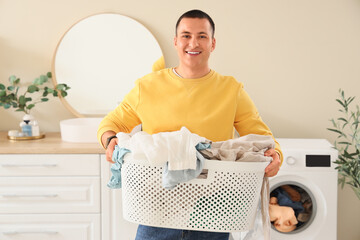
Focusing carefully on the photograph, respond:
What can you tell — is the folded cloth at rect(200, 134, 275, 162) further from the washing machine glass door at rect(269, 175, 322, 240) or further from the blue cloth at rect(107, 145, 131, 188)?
the washing machine glass door at rect(269, 175, 322, 240)

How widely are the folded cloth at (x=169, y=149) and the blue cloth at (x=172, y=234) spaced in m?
0.35

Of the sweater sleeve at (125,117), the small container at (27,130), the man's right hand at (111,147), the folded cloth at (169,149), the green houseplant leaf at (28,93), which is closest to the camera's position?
the folded cloth at (169,149)

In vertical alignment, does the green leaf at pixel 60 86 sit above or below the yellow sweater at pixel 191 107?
above

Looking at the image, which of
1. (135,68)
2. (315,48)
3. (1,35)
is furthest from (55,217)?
(315,48)

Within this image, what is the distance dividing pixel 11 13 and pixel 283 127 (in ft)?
6.60

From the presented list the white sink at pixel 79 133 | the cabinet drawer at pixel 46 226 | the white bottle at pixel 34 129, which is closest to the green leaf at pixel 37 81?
the white bottle at pixel 34 129

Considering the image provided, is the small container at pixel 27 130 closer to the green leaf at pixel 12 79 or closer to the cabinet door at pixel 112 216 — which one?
the green leaf at pixel 12 79

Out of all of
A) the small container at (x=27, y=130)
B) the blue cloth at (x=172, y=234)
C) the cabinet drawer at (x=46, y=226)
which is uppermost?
the small container at (x=27, y=130)

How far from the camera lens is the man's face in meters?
1.54

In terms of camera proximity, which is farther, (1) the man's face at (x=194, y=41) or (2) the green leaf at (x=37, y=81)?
(2) the green leaf at (x=37, y=81)

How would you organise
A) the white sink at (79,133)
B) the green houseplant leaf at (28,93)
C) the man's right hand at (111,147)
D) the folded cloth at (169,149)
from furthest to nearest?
the green houseplant leaf at (28,93)
the white sink at (79,133)
the man's right hand at (111,147)
the folded cloth at (169,149)

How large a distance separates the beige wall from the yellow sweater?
1492 millimetres

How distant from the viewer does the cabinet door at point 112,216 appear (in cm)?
262

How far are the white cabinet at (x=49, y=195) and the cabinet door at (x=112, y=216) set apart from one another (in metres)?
0.03
